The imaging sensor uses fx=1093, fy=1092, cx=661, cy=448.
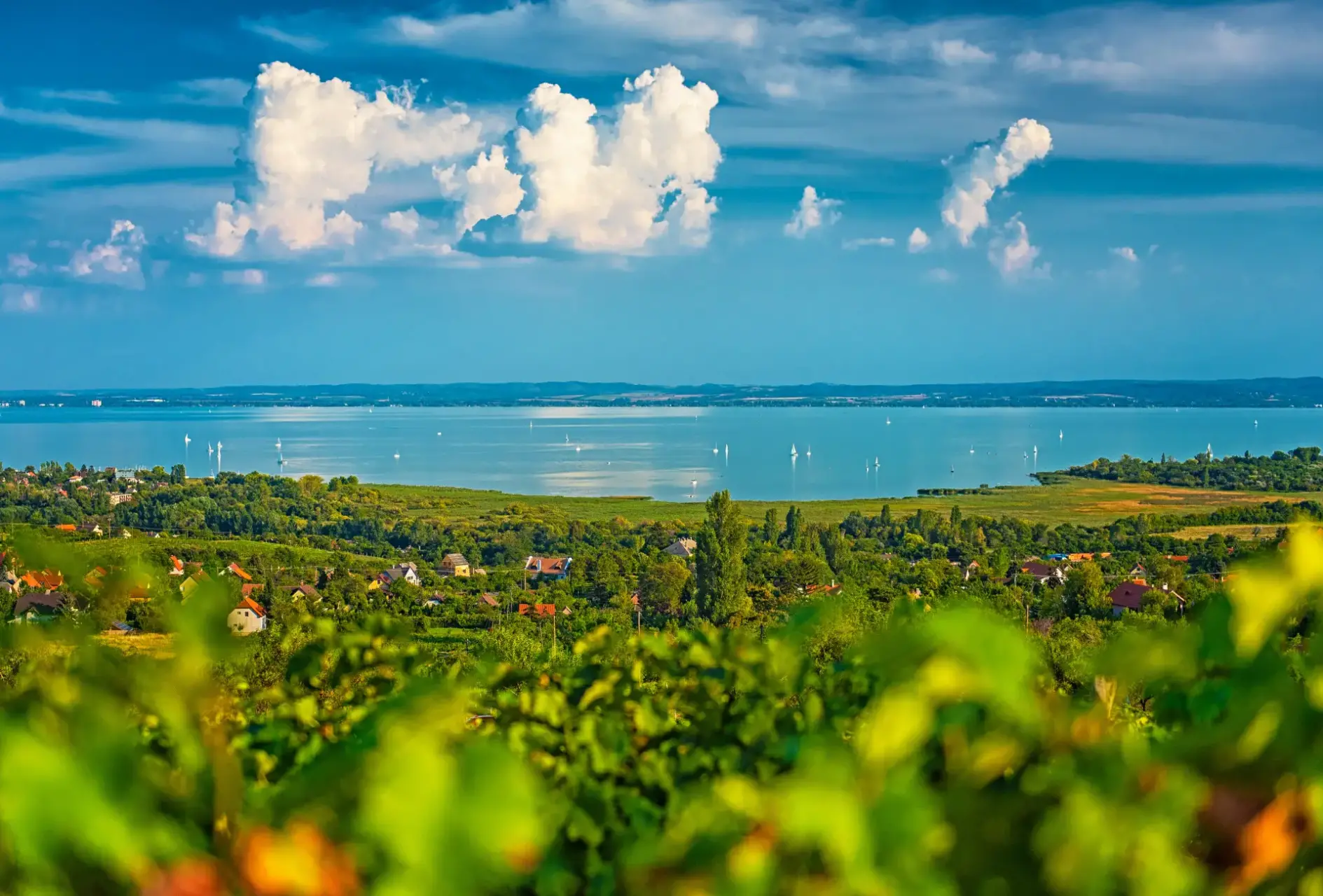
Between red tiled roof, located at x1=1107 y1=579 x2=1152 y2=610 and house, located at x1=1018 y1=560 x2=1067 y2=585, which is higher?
red tiled roof, located at x1=1107 y1=579 x2=1152 y2=610

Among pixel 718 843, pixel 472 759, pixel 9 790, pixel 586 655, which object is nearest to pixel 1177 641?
pixel 718 843

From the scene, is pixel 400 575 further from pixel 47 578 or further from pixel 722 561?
pixel 47 578

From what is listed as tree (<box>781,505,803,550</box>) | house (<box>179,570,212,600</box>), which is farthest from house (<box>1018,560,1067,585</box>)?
house (<box>179,570,212,600</box>)

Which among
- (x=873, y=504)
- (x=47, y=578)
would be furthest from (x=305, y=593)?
(x=873, y=504)

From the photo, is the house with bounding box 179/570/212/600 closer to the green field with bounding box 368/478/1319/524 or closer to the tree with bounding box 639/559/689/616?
the tree with bounding box 639/559/689/616

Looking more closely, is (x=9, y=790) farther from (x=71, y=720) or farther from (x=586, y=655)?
(x=586, y=655)
